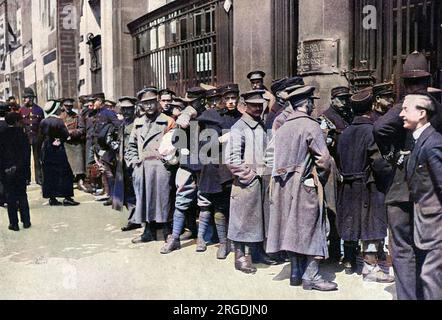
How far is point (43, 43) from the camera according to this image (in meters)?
22.6

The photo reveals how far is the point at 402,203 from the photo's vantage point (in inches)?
169

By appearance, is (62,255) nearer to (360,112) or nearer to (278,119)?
(278,119)

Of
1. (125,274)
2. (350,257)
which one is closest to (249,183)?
(350,257)

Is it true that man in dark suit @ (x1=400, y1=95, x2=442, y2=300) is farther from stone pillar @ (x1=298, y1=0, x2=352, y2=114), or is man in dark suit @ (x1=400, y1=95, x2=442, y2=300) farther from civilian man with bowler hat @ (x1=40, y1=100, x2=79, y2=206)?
civilian man with bowler hat @ (x1=40, y1=100, x2=79, y2=206)

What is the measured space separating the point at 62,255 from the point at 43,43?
18148mm

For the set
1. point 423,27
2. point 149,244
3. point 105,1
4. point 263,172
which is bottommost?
point 149,244

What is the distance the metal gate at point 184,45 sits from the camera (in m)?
10.0

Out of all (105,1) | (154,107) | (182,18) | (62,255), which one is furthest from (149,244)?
(105,1)

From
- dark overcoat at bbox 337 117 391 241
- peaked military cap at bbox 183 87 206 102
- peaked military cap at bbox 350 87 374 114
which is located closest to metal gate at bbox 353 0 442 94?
peaked military cap at bbox 350 87 374 114

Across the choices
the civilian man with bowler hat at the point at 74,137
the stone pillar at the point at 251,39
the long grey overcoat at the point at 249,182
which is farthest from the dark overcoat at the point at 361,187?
the civilian man with bowler hat at the point at 74,137

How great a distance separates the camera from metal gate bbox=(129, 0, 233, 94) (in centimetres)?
1000

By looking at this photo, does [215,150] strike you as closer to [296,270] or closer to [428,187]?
[296,270]

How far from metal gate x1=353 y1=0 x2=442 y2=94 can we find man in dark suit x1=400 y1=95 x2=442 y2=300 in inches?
119

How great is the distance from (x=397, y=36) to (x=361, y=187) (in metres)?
2.92
